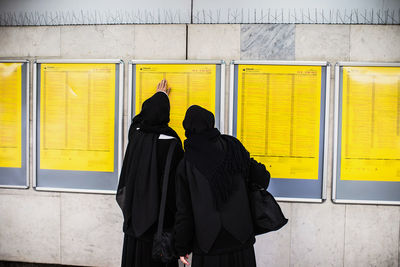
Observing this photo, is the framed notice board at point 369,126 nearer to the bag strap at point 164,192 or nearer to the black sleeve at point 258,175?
the black sleeve at point 258,175

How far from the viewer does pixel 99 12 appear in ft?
9.20

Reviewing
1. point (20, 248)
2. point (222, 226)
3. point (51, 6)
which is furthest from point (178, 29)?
point (20, 248)

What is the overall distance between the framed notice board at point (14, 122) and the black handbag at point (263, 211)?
238 centimetres

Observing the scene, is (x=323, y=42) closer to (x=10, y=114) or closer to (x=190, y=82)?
(x=190, y=82)

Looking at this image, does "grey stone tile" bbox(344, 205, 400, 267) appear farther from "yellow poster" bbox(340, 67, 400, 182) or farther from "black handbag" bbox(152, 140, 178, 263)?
"black handbag" bbox(152, 140, 178, 263)

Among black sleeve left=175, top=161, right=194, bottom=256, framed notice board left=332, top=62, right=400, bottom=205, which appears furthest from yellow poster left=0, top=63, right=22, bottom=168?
framed notice board left=332, top=62, right=400, bottom=205

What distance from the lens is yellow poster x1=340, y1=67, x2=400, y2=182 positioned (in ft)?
8.30

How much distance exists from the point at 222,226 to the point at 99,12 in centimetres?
247

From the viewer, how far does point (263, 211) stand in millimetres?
1802

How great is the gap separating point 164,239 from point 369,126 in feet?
7.02

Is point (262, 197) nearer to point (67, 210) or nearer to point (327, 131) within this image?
point (327, 131)

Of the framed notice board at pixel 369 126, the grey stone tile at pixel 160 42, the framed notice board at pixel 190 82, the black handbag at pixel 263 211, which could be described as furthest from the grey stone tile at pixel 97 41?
the framed notice board at pixel 369 126

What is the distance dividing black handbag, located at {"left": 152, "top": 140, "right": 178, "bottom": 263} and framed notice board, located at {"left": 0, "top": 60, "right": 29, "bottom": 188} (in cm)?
183

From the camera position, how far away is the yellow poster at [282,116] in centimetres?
256
